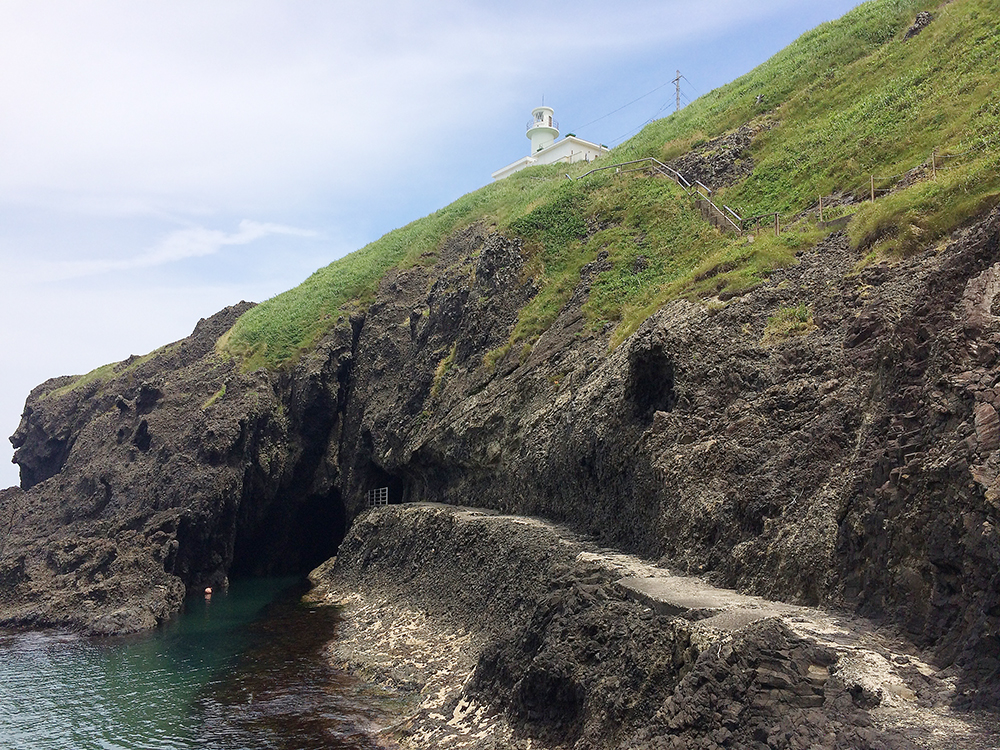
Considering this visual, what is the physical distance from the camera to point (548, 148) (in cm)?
7750

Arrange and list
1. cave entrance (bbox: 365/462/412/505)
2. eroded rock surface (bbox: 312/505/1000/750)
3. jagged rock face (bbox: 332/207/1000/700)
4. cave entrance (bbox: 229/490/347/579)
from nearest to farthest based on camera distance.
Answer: eroded rock surface (bbox: 312/505/1000/750) → jagged rock face (bbox: 332/207/1000/700) → cave entrance (bbox: 365/462/412/505) → cave entrance (bbox: 229/490/347/579)

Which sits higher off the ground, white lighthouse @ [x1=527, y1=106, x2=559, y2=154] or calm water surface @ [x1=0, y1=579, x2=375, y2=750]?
white lighthouse @ [x1=527, y1=106, x2=559, y2=154]

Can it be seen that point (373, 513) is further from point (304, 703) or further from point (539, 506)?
point (304, 703)

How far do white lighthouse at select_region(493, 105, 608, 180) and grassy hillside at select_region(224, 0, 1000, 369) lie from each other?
11.3m

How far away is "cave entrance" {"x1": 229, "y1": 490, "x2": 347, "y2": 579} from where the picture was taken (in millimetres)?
50438

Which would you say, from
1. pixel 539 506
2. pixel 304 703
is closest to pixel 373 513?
pixel 539 506

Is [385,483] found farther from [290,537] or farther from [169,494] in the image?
[169,494]

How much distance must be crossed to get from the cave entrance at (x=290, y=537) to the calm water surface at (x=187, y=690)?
15369mm

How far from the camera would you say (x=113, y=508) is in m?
44.4

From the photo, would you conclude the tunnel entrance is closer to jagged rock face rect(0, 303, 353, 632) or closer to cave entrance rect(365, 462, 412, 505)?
jagged rock face rect(0, 303, 353, 632)

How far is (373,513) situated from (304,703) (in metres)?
19.6

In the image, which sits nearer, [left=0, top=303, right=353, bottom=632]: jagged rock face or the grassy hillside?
the grassy hillside

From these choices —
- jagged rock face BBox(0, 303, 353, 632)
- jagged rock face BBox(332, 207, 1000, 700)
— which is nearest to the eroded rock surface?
jagged rock face BBox(332, 207, 1000, 700)

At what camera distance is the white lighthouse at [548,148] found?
73688mm
